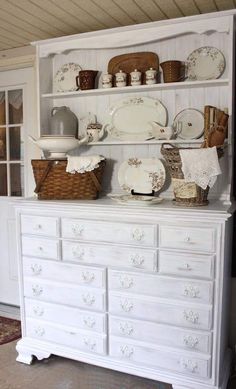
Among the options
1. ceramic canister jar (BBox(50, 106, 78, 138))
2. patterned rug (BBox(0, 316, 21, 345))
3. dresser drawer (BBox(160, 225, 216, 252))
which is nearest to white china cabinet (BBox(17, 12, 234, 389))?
dresser drawer (BBox(160, 225, 216, 252))

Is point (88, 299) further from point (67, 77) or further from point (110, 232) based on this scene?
point (67, 77)

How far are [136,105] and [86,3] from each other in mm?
657

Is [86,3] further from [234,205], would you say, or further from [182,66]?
[234,205]

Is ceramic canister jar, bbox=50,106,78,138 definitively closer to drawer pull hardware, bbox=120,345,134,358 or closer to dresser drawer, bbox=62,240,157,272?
dresser drawer, bbox=62,240,157,272

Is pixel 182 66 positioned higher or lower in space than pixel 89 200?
higher

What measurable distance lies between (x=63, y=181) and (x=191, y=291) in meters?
0.97

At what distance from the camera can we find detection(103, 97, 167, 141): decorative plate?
2.25 metres

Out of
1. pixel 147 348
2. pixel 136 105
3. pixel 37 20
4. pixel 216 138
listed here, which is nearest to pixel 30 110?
pixel 37 20

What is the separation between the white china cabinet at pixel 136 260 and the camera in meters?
1.79

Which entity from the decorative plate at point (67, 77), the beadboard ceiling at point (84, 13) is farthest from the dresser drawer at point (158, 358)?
the beadboard ceiling at point (84, 13)

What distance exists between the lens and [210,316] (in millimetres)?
1775

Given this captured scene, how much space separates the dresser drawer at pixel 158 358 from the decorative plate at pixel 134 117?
4.03 ft

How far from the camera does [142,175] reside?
2.24m

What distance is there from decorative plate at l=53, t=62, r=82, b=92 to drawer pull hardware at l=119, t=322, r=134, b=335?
1.54 metres
